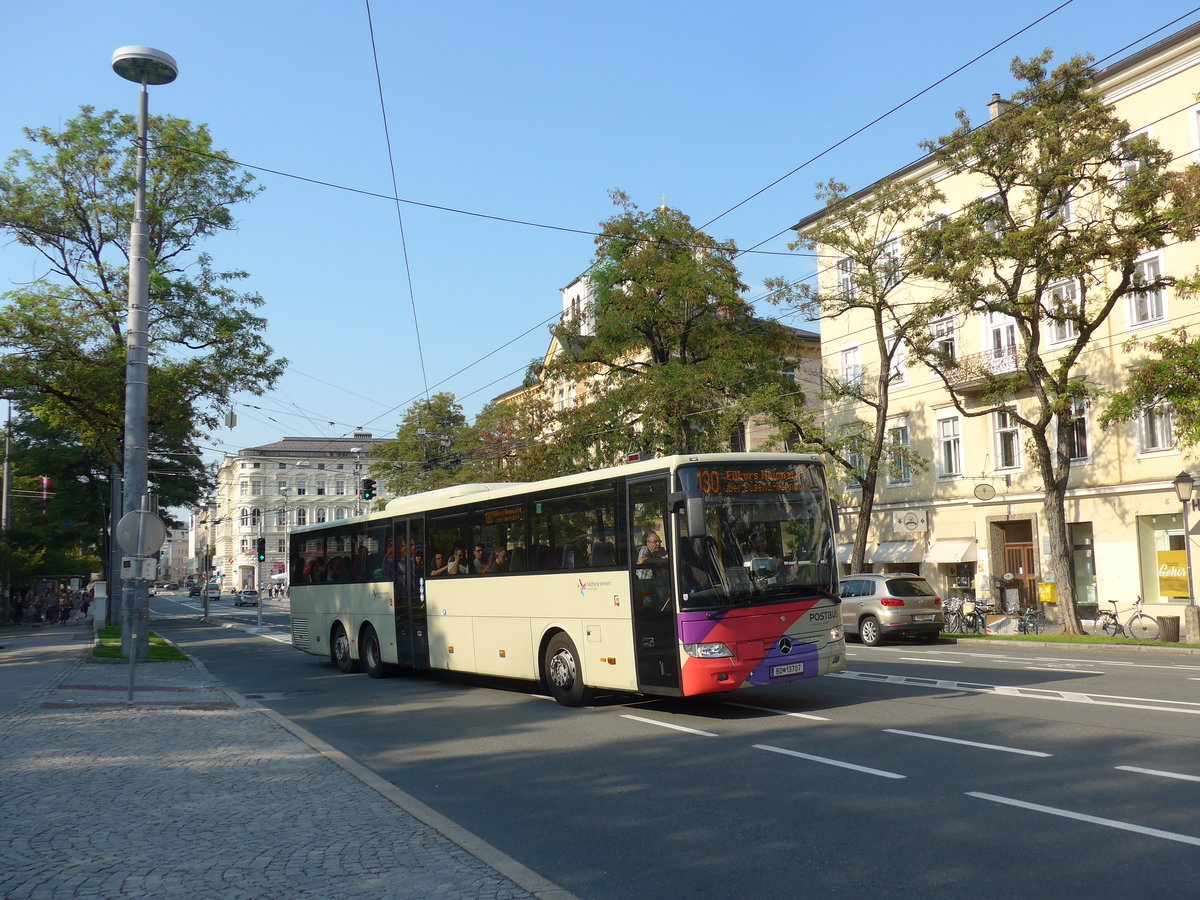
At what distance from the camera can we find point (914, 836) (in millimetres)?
6504

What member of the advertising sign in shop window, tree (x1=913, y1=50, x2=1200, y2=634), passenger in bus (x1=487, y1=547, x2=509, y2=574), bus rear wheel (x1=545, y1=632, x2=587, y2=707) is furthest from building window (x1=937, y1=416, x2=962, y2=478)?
bus rear wheel (x1=545, y1=632, x2=587, y2=707)

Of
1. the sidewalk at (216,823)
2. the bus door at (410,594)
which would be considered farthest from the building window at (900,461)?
the sidewalk at (216,823)

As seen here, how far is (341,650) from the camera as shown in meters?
21.3

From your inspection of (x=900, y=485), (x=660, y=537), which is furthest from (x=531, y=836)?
(x=900, y=485)

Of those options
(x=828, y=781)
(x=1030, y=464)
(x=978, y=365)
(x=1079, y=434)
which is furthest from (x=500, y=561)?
(x=1030, y=464)

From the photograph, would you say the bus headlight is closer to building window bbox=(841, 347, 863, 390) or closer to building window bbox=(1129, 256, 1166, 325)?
building window bbox=(1129, 256, 1166, 325)

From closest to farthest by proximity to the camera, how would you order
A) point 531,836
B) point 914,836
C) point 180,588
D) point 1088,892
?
point 1088,892, point 914,836, point 531,836, point 180,588

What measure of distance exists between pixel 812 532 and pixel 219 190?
862 inches

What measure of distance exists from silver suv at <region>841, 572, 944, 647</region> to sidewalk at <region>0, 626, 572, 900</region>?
1653 cm

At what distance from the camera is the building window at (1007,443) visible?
33.0m

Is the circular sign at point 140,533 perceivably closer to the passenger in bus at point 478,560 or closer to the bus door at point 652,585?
the passenger in bus at point 478,560

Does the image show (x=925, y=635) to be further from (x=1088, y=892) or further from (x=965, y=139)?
(x=1088, y=892)

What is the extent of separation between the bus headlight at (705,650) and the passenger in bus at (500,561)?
14.4 ft

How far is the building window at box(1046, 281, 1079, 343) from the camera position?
24375mm
